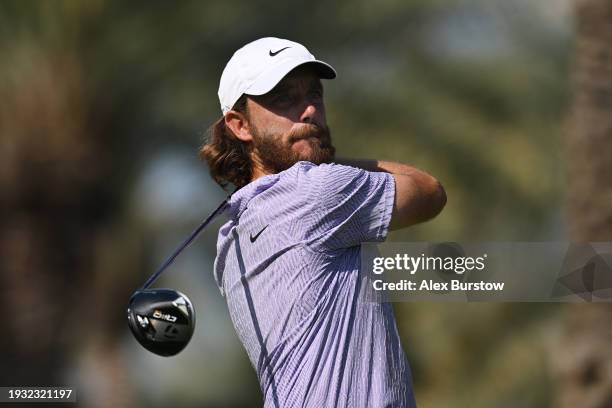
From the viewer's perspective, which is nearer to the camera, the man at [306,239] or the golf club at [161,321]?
the man at [306,239]

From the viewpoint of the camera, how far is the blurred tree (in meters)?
9.27

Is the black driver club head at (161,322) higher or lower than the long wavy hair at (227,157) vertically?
lower

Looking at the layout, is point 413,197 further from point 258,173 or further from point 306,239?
point 258,173

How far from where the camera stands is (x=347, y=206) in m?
4.08

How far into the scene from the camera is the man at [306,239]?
4.01 m

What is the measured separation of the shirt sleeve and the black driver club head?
0.52 m

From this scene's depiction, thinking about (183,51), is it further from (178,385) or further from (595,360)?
(595,360)

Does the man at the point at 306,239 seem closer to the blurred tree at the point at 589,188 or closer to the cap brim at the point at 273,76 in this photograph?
the cap brim at the point at 273,76

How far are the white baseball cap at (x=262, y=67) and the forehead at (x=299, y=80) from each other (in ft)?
0.10

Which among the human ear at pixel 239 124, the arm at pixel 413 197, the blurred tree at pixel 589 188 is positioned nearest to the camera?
the arm at pixel 413 197

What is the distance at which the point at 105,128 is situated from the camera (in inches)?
535

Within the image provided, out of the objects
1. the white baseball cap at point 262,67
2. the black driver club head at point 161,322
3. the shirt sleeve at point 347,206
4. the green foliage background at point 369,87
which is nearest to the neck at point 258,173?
the white baseball cap at point 262,67

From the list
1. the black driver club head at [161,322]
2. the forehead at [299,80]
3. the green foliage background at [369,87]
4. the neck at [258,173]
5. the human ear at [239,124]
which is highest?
the forehead at [299,80]

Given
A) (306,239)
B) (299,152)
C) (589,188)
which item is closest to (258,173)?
(299,152)
